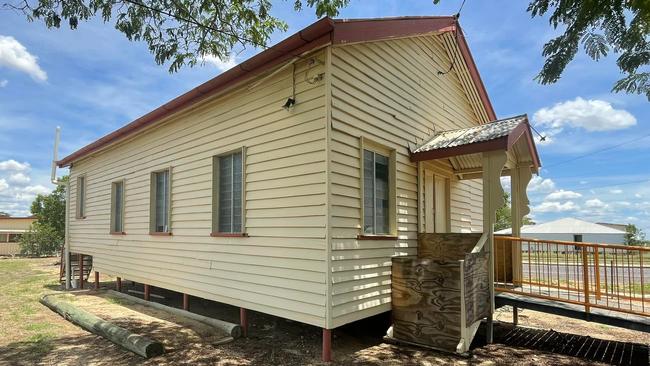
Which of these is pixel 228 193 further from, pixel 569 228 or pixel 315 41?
pixel 569 228

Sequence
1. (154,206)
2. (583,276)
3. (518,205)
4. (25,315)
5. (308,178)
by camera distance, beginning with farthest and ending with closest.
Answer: (154,206) < (25,315) < (518,205) < (583,276) < (308,178)

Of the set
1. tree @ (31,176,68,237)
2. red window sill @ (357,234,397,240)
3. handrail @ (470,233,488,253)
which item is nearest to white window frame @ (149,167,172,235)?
red window sill @ (357,234,397,240)

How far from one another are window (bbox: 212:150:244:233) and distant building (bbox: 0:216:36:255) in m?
34.6

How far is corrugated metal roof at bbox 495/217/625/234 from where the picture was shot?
4341 centimetres

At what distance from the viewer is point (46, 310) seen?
9609 millimetres

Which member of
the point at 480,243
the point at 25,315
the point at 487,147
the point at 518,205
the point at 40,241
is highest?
the point at 487,147

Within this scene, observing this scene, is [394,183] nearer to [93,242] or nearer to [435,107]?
[435,107]

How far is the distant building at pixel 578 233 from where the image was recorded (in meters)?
43.1

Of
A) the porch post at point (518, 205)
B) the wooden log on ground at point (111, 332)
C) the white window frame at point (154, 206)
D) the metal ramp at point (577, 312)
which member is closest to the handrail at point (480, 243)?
the metal ramp at point (577, 312)

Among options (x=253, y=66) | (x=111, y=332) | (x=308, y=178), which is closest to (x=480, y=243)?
(x=308, y=178)

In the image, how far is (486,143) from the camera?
6.77 m

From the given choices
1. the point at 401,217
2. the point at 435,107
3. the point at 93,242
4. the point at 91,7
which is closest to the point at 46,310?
the point at 93,242

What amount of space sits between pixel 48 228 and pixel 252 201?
98.3ft

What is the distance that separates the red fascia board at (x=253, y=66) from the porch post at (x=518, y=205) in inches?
206
